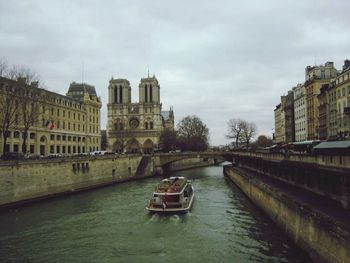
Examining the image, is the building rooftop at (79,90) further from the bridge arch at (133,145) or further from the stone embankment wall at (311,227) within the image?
the stone embankment wall at (311,227)

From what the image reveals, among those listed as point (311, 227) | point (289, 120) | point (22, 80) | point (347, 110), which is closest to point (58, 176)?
point (22, 80)

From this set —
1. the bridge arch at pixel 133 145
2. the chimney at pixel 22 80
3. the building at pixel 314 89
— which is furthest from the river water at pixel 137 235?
the bridge arch at pixel 133 145

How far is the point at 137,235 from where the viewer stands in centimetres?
2330

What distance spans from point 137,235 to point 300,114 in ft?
195

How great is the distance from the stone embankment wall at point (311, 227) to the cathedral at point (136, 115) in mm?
102085

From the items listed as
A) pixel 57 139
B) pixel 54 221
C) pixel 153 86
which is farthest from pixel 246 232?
pixel 153 86

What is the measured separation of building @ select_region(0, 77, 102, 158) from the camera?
4994 cm

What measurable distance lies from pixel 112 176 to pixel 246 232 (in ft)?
127

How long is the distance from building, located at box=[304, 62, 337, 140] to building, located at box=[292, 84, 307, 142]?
3274 millimetres

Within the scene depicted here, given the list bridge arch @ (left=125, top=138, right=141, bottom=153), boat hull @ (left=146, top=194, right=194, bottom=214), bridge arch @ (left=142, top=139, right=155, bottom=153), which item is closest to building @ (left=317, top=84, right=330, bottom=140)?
boat hull @ (left=146, top=194, right=194, bottom=214)

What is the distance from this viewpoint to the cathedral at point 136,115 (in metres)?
127

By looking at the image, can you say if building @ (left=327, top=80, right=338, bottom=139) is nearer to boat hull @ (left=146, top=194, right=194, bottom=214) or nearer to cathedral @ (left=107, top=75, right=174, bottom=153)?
Answer: boat hull @ (left=146, top=194, right=194, bottom=214)

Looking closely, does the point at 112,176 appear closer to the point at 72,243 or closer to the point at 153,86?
the point at 72,243

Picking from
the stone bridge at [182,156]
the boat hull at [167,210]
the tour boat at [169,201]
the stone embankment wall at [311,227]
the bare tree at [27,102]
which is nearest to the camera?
the stone embankment wall at [311,227]
